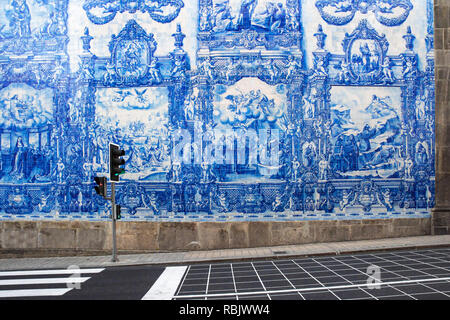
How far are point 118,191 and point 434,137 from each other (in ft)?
30.0

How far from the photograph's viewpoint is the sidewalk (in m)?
9.81

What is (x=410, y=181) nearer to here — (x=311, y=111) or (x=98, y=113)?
(x=311, y=111)

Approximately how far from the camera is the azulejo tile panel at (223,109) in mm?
11711

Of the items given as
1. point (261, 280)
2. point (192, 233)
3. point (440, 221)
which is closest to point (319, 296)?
point (261, 280)

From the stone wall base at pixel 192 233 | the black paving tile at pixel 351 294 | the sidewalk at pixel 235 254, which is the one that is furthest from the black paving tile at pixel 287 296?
the stone wall base at pixel 192 233

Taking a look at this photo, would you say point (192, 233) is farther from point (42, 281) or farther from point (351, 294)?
point (351, 294)

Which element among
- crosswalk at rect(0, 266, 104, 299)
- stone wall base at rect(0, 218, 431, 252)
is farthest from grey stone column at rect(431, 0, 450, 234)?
crosswalk at rect(0, 266, 104, 299)

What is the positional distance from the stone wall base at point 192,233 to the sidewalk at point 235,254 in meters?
0.35

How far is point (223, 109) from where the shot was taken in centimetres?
1175

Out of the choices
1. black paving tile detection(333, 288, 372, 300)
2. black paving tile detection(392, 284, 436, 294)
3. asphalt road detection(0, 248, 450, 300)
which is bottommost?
asphalt road detection(0, 248, 450, 300)

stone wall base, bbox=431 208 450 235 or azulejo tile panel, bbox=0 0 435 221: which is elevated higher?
azulejo tile panel, bbox=0 0 435 221

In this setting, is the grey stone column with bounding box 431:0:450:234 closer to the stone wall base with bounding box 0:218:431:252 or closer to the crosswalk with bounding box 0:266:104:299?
the stone wall base with bounding box 0:218:431:252

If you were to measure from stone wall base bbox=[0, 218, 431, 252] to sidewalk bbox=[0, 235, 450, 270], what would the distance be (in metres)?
0.35

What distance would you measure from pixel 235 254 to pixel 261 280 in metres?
2.81
